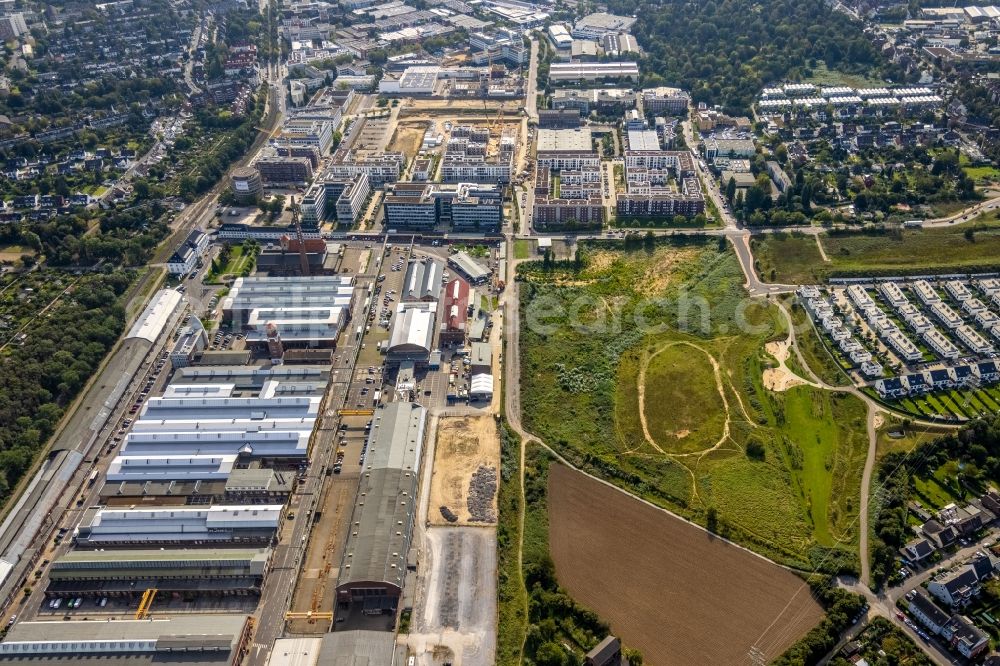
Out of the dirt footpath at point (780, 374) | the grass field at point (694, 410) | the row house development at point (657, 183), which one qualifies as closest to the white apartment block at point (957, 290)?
the grass field at point (694, 410)

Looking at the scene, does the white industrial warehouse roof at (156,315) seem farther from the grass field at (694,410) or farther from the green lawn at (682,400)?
the green lawn at (682,400)

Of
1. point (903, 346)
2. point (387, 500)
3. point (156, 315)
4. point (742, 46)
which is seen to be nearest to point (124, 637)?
point (387, 500)

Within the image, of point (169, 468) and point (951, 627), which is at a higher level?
point (169, 468)

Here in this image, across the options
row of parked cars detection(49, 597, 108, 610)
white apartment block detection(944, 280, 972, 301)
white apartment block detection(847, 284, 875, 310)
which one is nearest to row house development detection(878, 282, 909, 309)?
white apartment block detection(847, 284, 875, 310)

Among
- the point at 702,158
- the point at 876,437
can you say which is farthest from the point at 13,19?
the point at 876,437

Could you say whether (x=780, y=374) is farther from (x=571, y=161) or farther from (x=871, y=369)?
(x=571, y=161)

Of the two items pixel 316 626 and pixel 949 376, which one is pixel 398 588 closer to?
pixel 316 626
